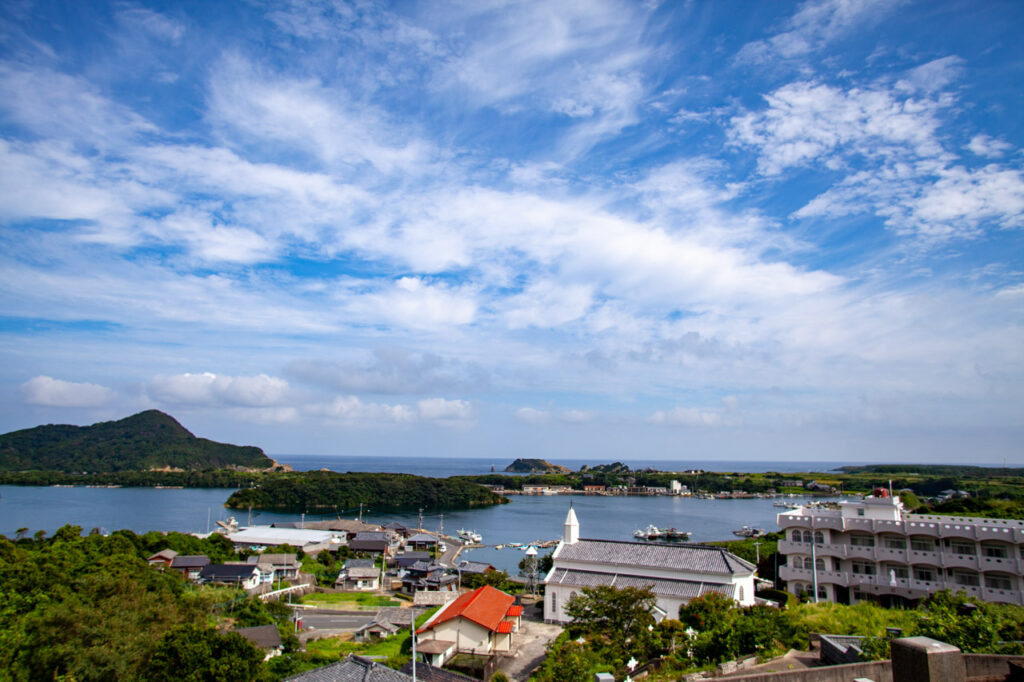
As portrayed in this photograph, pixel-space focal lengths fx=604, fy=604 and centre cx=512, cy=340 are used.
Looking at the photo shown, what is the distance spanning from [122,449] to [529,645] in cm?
15571

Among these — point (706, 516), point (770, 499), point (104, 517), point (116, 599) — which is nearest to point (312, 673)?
point (116, 599)

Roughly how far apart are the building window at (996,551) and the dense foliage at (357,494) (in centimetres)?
7402

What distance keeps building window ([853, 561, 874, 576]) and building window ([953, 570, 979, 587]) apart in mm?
2522

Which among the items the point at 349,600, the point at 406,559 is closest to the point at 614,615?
the point at 349,600

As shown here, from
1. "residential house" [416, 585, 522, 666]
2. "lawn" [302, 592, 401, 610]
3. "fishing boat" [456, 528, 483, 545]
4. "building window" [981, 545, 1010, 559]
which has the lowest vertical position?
"fishing boat" [456, 528, 483, 545]

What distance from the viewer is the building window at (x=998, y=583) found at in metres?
20.2

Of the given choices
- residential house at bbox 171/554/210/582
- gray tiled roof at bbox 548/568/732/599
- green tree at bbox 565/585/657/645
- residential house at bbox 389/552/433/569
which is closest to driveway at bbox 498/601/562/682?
gray tiled roof at bbox 548/568/732/599

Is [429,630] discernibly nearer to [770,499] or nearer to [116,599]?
[116,599]

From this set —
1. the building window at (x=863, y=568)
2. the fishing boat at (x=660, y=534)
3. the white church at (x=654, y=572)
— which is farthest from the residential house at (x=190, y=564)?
the fishing boat at (x=660, y=534)

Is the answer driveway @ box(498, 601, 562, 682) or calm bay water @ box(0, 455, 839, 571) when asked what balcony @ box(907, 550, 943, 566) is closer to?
driveway @ box(498, 601, 562, 682)

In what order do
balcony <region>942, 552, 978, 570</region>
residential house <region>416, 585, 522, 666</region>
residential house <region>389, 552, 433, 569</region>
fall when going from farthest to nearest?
1. residential house <region>389, 552, 433, 569</region>
2. balcony <region>942, 552, 978, 570</region>
3. residential house <region>416, 585, 522, 666</region>

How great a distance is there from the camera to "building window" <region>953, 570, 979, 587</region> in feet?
68.1

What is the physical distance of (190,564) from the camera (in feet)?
115

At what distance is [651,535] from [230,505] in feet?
189
